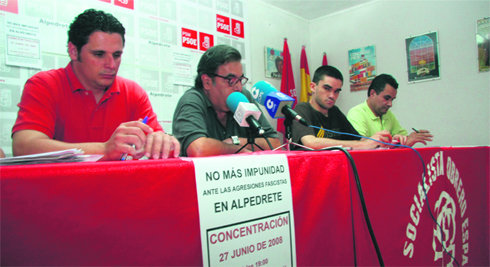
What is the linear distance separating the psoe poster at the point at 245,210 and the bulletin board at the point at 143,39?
1980mm

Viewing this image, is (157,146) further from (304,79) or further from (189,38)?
(304,79)

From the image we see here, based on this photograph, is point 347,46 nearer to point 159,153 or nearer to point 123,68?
point 123,68

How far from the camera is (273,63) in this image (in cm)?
382

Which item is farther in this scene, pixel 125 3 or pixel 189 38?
pixel 189 38

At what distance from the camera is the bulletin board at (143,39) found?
6.30ft

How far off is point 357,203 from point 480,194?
97cm

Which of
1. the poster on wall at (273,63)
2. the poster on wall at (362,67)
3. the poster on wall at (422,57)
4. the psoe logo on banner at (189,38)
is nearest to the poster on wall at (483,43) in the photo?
the poster on wall at (422,57)

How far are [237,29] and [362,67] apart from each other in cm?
172

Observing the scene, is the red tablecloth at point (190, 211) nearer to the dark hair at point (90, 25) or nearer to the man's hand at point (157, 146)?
the man's hand at point (157, 146)

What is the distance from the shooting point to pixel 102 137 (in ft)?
4.38

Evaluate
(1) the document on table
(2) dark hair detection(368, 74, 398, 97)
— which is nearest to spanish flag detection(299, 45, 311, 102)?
(2) dark hair detection(368, 74, 398, 97)

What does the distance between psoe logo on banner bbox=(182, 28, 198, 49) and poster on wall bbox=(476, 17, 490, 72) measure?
9.52 ft

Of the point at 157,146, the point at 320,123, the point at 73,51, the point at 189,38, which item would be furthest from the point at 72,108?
the point at 189,38

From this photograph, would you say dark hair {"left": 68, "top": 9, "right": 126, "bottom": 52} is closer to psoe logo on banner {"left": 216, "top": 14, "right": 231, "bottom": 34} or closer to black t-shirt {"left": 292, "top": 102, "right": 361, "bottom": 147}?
black t-shirt {"left": 292, "top": 102, "right": 361, "bottom": 147}
